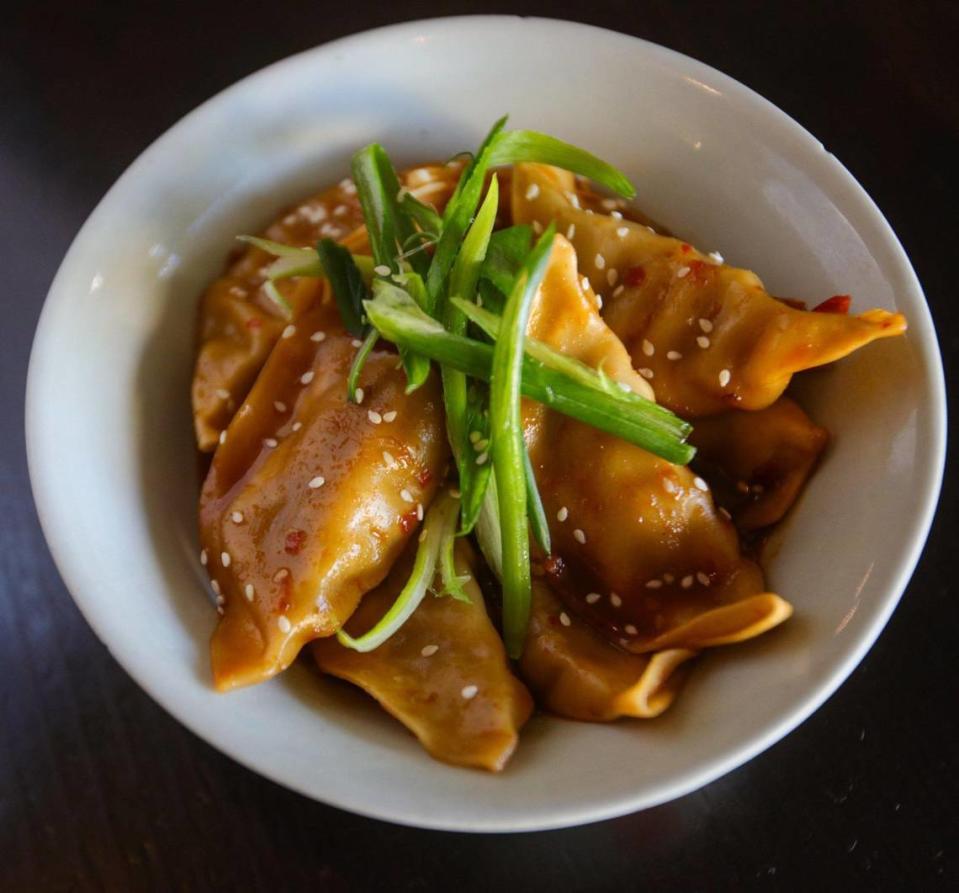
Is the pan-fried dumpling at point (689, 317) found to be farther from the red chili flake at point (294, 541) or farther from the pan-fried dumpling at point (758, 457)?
the red chili flake at point (294, 541)

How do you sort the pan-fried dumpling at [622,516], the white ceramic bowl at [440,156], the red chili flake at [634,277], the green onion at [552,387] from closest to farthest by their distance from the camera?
the white ceramic bowl at [440,156] < the green onion at [552,387] < the pan-fried dumpling at [622,516] < the red chili flake at [634,277]

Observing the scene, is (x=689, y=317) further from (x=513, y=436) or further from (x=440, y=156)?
(x=440, y=156)

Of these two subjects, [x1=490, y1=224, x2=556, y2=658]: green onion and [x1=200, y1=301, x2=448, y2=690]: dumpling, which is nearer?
[x1=490, y1=224, x2=556, y2=658]: green onion

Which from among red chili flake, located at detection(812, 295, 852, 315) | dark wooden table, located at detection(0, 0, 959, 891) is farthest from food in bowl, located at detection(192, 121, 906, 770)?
dark wooden table, located at detection(0, 0, 959, 891)

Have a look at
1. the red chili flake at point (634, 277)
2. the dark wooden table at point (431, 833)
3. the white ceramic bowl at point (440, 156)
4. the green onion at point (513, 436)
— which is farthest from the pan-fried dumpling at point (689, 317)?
the dark wooden table at point (431, 833)

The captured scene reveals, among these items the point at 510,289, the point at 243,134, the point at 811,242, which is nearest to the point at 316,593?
the point at 510,289

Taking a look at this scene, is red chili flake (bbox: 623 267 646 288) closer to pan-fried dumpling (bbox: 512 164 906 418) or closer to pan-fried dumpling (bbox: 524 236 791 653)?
pan-fried dumpling (bbox: 512 164 906 418)

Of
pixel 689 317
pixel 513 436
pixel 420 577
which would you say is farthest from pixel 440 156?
pixel 420 577
